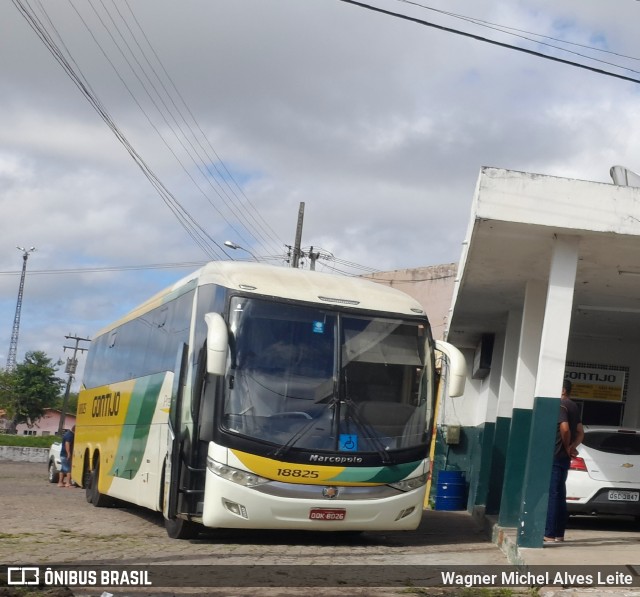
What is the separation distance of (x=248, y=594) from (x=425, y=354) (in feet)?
16.1

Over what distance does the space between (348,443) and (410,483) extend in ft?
3.22

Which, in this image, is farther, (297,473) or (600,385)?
(600,385)

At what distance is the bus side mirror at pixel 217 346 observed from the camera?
1077 cm

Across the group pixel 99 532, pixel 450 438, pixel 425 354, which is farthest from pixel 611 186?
pixel 450 438

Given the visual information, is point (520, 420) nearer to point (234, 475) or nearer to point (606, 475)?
point (606, 475)

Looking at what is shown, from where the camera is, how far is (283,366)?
37.3 ft

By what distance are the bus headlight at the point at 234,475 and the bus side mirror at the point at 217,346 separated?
1.01 meters

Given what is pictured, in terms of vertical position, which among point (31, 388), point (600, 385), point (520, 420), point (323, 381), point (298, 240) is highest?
point (298, 240)

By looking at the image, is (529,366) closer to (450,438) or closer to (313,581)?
(313,581)

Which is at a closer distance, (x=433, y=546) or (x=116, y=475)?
(x=433, y=546)

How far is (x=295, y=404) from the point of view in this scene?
11289 millimetres

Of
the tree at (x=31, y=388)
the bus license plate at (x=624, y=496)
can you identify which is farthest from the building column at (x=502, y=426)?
the tree at (x=31, y=388)

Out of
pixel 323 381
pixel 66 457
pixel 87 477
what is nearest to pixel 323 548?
pixel 323 381

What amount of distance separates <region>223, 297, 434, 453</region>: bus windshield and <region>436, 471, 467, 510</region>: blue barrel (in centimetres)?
758
